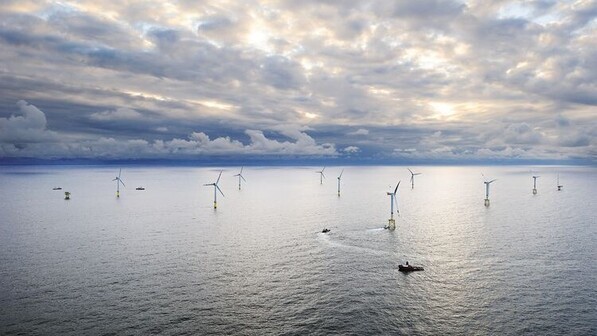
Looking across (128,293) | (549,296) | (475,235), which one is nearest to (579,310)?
(549,296)

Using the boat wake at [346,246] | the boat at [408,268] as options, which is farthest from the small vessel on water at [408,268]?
the boat wake at [346,246]

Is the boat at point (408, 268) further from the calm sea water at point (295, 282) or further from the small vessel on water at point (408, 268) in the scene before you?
the calm sea water at point (295, 282)

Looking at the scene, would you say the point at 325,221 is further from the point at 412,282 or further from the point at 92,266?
the point at 92,266

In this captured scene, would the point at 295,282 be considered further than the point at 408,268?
No

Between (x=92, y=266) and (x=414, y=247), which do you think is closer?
(x=92, y=266)

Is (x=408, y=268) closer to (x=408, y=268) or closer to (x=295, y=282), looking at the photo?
(x=408, y=268)

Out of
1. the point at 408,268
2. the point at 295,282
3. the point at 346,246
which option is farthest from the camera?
the point at 346,246

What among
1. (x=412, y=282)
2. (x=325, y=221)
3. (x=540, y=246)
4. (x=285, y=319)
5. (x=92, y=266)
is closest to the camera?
(x=285, y=319)

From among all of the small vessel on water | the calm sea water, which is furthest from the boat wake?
the small vessel on water

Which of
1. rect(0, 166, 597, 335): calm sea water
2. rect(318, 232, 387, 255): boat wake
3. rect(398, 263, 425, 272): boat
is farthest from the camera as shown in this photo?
rect(318, 232, 387, 255): boat wake

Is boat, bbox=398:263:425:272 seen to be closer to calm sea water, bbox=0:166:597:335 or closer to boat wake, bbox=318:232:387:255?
calm sea water, bbox=0:166:597:335

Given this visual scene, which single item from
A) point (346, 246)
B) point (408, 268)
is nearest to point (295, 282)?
point (408, 268)
